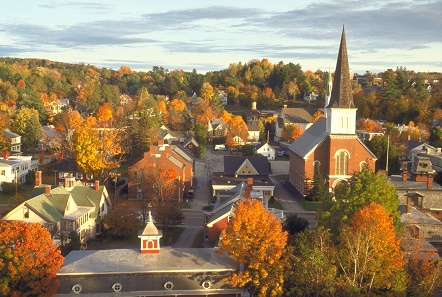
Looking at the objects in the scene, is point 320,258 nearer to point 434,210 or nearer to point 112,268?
point 112,268

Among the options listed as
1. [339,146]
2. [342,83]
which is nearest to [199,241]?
[339,146]

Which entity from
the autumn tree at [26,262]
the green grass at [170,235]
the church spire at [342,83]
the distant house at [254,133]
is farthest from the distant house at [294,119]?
the autumn tree at [26,262]

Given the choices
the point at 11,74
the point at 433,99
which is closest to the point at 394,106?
the point at 433,99

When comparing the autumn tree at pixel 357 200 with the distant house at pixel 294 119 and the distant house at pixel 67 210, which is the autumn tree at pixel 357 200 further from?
the distant house at pixel 294 119

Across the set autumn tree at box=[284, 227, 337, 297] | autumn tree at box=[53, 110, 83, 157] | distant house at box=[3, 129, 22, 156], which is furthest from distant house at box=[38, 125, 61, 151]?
autumn tree at box=[284, 227, 337, 297]

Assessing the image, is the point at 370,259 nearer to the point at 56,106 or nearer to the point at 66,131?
the point at 66,131

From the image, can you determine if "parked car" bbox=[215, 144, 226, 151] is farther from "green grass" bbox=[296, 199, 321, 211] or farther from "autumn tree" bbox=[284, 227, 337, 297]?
Result: "autumn tree" bbox=[284, 227, 337, 297]
